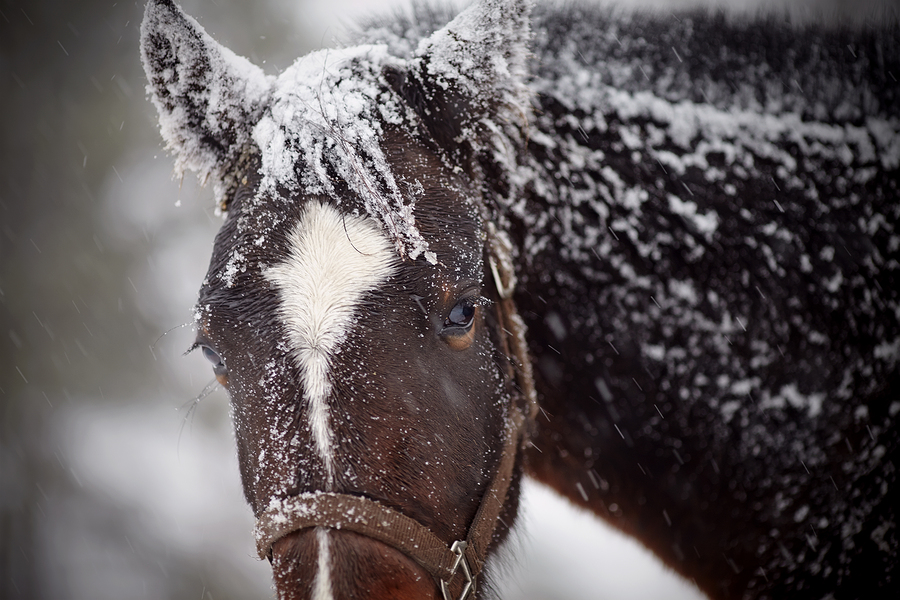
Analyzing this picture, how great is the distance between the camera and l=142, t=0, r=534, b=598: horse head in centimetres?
101

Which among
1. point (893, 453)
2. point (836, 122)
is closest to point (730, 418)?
point (893, 453)

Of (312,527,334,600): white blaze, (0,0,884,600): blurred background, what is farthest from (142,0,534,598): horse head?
(0,0,884,600): blurred background

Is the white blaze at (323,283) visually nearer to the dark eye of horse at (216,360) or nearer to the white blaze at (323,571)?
the white blaze at (323,571)

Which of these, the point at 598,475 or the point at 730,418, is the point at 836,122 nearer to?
the point at 730,418

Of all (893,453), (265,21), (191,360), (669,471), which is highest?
(265,21)

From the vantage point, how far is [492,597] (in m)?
1.49

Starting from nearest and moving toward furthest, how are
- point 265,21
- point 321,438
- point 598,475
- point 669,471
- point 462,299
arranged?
point 321,438 → point 462,299 → point 669,471 → point 598,475 → point 265,21

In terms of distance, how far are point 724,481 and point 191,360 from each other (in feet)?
20.8

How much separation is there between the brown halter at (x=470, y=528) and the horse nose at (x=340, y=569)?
3 centimetres

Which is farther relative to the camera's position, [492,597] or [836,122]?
[492,597]

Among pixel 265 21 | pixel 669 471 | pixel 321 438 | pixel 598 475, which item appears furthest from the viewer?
pixel 265 21

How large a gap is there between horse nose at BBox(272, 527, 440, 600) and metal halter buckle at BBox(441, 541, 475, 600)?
0.08m

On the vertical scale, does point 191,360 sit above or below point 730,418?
above

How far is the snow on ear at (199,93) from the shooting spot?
1346mm
